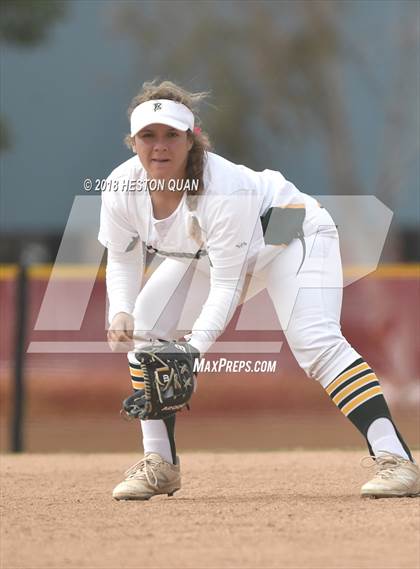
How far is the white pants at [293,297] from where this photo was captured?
17.9ft

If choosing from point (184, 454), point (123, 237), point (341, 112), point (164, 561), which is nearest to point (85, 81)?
point (341, 112)

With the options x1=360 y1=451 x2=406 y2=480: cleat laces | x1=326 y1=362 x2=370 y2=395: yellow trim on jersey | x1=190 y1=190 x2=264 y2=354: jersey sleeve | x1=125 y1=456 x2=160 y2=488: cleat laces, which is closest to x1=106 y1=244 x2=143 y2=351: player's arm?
x1=190 y1=190 x2=264 y2=354: jersey sleeve

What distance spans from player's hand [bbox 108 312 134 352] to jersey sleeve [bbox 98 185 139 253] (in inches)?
13.8

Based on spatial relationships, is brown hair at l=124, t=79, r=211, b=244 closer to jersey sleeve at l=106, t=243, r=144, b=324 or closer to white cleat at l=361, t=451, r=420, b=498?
jersey sleeve at l=106, t=243, r=144, b=324

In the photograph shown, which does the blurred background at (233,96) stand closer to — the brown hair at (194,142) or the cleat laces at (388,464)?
the brown hair at (194,142)

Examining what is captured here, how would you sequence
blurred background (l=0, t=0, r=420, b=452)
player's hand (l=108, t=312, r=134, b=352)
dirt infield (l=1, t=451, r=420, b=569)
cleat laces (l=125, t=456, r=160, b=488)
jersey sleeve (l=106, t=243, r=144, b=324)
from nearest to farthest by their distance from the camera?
dirt infield (l=1, t=451, r=420, b=569) < player's hand (l=108, t=312, r=134, b=352) < jersey sleeve (l=106, t=243, r=144, b=324) < cleat laces (l=125, t=456, r=160, b=488) < blurred background (l=0, t=0, r=420, b=452)

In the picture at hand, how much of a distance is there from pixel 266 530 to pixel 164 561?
1.94ft

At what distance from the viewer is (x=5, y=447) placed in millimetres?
9617

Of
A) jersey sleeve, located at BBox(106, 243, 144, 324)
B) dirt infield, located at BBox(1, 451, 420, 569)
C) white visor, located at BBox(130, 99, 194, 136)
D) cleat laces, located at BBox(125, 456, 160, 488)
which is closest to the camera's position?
dirt infield, located at BBox(1, 451, 420, 569)

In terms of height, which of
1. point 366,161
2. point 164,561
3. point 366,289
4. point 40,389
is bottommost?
point 164,561

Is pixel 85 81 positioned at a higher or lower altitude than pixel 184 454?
higher

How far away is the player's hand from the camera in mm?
5363

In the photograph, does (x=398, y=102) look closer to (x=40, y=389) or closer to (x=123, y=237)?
(x=40, y=389)

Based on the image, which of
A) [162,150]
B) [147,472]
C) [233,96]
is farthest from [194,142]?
[233,96]
